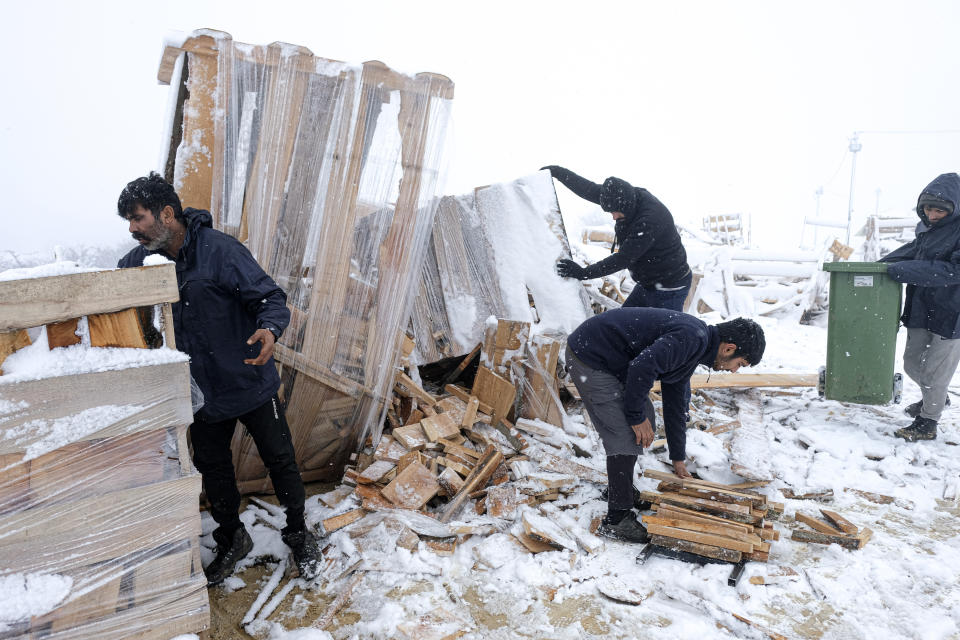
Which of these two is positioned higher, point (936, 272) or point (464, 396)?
point (936, 272)

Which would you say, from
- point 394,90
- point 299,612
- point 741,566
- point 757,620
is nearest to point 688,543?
point 741,566

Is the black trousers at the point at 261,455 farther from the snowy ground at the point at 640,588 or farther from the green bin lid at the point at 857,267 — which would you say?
the green bin lid at the point at 857,267

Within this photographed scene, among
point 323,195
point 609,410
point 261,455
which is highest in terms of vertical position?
point 323,195

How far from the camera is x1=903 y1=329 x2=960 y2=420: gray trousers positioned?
4477 mm

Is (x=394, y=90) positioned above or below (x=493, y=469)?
above

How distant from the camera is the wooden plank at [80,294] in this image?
1.60 metres

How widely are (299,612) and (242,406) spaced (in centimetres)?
104

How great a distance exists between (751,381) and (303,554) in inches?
189

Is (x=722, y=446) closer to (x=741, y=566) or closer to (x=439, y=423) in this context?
(x=741, y=566)

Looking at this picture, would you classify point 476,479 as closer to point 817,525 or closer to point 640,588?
point 640,588

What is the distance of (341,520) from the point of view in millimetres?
3275

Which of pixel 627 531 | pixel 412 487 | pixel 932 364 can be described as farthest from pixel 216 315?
pixel 932 364

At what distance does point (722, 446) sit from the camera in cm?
452

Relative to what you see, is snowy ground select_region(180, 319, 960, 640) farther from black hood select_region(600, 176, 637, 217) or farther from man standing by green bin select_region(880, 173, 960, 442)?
black hood select_region(600, 176, 637, 217)
